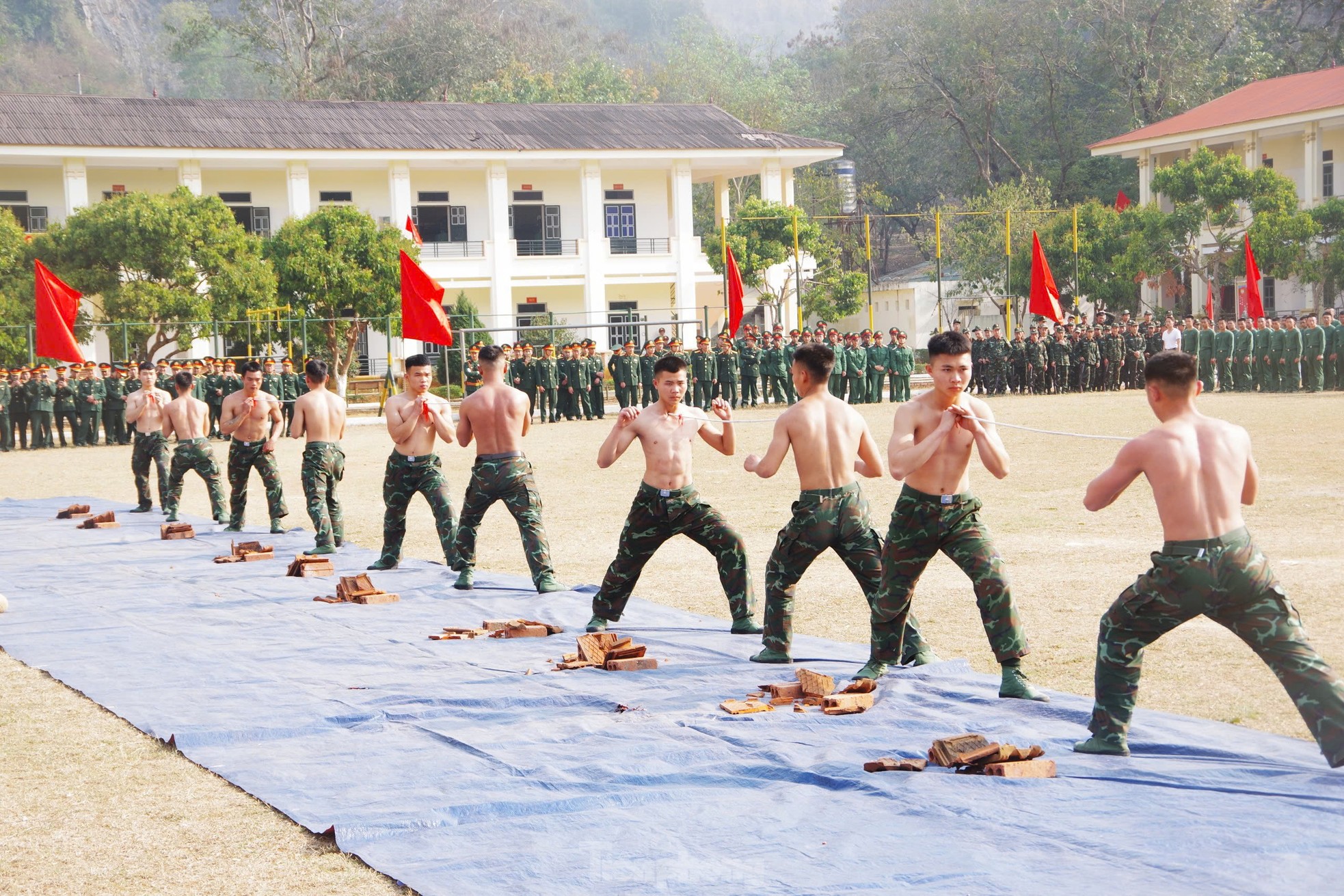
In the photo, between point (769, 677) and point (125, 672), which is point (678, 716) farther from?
point (125, 672)

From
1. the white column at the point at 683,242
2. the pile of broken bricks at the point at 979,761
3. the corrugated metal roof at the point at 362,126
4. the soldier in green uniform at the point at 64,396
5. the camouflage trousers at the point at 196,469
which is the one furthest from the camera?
the white column at the point at 683,242

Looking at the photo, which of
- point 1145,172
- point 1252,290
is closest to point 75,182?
point 1252,290

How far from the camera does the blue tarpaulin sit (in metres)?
4.79

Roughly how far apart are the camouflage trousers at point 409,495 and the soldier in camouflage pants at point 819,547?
14.4 ft

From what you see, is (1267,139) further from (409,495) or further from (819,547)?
(819,547)

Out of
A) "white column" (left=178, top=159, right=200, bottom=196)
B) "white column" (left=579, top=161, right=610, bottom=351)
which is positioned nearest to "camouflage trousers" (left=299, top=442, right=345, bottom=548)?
"white column" (left=178, top=159, right=200, bottom=196)

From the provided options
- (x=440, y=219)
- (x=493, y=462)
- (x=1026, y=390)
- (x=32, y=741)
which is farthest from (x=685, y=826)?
(x=440, y=219)

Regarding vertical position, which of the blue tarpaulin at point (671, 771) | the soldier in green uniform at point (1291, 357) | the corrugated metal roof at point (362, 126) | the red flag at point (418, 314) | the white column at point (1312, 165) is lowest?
the blue tarpaulin at point (671, 771)

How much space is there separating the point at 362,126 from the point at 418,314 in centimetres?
2345

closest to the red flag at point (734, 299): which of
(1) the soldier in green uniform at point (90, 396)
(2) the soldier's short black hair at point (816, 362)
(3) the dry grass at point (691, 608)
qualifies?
(3) the dry grass at point (691, 608)

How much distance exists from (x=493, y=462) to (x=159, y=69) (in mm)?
103272

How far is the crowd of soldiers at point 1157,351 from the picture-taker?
30.6 meters

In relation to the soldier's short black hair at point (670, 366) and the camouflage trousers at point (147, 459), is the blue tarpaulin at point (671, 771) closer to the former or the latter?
the soldier's short black hair at point (670, 366)

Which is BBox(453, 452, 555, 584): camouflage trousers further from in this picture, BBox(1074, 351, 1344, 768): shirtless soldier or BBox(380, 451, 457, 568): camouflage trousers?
BBox(1074, 351, 1344, 768): shirtless soldier
